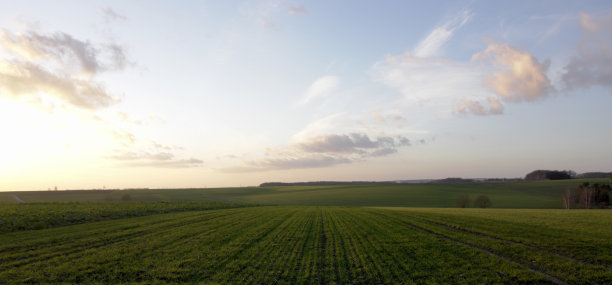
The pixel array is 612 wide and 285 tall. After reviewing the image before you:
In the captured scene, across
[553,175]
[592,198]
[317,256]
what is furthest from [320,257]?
[553,175]

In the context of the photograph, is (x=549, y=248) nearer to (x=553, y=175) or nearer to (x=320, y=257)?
(x=320, y=257)

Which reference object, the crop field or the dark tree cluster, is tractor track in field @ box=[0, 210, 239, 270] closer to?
the crop field

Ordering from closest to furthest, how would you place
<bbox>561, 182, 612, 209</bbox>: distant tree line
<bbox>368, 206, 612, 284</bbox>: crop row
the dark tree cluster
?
<bbox>368, 206, 612, 284</bbox>: crop row
<bbox>561, 182, 612, 209</bbox>: distant tree line
the dark tree cluster

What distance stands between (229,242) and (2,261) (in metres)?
10.4

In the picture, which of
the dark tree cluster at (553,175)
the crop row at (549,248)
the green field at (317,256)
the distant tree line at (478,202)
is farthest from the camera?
the dark tree cluster at (553,175)

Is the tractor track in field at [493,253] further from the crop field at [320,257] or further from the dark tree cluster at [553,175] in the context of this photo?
the dark tree cluster at [553,175]

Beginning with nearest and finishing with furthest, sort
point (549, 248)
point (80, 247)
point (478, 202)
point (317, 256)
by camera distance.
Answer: point (317, 256), point (549, 248), point (80, 247), point (478, 202)

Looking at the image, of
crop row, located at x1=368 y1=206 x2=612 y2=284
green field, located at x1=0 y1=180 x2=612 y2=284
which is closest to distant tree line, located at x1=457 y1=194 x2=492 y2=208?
green field, located at x1=0 y1=180 x2=612 y2=284

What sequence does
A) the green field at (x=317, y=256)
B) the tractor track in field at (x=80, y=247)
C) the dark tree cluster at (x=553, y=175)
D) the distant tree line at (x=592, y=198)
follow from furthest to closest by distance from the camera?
the dark tree cluster at (x=553, y=175) → the distant tree line at (x=592, y=198) → the tractor track in field at (x=80, y=247) → the green field at (x=317, y=256)

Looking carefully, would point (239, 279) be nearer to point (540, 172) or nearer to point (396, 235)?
point (396, 235)

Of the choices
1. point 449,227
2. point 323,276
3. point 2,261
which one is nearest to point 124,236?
point 2,261

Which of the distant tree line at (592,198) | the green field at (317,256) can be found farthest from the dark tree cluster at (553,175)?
the green field at (317,256)

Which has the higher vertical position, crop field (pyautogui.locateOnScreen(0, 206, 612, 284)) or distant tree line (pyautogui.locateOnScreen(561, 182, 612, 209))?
crop field (pyautogui.locateOnScreen(0, 206, 612, 284))

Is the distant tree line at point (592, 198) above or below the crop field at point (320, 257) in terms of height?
below
